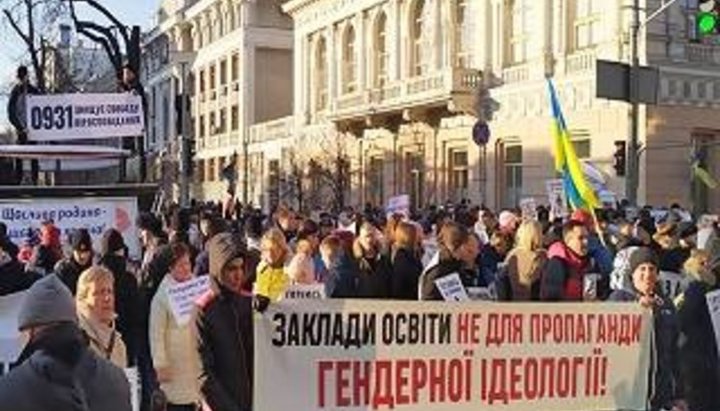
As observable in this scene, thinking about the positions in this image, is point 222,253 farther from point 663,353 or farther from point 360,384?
point 663,353

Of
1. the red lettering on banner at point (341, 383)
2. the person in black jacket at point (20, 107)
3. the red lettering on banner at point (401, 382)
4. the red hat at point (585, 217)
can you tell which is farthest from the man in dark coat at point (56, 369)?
the person in black jacket at point (20, 107)

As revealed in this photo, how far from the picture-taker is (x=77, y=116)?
1419 cm

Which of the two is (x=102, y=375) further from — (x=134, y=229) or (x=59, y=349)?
(x=134, y=229)

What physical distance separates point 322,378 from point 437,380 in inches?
33.0

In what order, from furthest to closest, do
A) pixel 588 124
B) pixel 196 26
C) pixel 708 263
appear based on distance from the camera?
pixel 196 26 → pixel 588 124 → pixel 708 263

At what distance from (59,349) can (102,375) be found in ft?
0.71

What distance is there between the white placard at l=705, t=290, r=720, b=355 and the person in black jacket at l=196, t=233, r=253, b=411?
3.94 metres

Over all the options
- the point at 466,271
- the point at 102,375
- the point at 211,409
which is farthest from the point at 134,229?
the point at 102,375

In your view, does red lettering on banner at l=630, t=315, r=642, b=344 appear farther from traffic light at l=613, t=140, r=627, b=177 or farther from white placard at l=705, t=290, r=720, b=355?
traffic light at l=613, t=140, r=627, b=177

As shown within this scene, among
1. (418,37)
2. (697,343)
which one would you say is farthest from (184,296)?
(418,37)

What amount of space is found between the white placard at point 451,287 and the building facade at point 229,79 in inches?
2155

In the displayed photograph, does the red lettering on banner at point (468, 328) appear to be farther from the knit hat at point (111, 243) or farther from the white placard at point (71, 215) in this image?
the white placard at point (71, 215)

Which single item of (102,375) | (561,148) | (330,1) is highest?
(330,1)

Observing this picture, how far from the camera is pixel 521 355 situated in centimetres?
823
